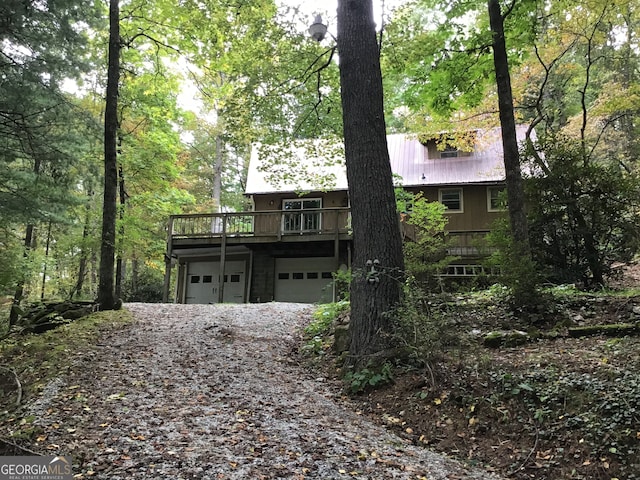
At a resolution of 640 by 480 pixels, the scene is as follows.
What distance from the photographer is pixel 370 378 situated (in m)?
4.77

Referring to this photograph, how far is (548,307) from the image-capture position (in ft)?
20.5

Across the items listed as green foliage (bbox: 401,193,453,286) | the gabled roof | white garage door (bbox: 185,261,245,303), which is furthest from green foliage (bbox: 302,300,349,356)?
white garage door (bbox: 185,261,245,303)

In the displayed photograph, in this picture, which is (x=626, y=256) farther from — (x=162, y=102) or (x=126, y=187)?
(x=126, y=187)

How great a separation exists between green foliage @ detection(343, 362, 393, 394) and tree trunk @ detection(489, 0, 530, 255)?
320 centimetres

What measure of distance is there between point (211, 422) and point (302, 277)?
12.8m

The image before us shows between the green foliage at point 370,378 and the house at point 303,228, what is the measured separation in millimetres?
8583

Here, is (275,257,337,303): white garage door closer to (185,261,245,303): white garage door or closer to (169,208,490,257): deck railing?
(169,208,490,257): deck railing

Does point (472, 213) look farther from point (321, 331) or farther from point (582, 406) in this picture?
point (582, 406)

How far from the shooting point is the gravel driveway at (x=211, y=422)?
9.88 ft

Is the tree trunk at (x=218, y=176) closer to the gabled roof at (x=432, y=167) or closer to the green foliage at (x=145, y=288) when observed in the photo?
the green foliage at (x=145, y=288)

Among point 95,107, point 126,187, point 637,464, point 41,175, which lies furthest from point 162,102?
point 637,464

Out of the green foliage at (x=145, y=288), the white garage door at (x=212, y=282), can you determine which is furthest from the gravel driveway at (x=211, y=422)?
the green foliage at (x=145, y=288)

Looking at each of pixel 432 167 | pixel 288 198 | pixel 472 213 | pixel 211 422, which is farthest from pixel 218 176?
pixel 211 422

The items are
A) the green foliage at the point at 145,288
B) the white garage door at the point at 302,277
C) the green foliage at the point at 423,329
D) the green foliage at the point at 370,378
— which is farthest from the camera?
the green foliage at the point at 145,288
